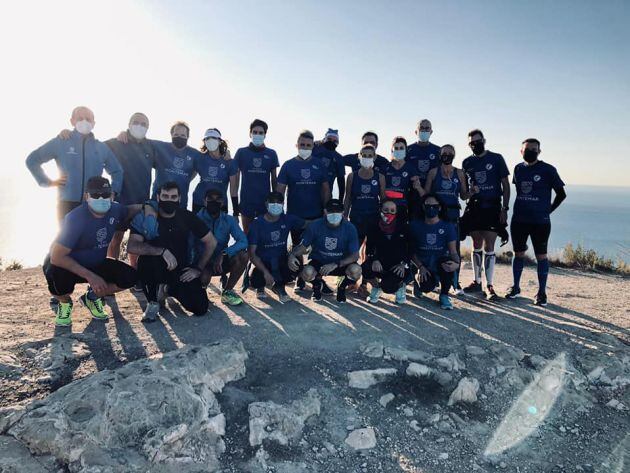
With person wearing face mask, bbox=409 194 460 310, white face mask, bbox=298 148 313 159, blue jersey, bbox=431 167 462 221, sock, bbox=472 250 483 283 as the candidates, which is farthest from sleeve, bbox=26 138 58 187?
sock, bbox=472 250 483 283

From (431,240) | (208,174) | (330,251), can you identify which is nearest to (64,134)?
(208,174)

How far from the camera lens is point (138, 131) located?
616 cm

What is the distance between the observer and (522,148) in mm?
6867

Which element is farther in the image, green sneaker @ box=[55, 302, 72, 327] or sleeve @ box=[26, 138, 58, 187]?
sleeve @ box=[26, 138, 58, 187]

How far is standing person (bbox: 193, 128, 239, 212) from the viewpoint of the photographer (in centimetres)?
670

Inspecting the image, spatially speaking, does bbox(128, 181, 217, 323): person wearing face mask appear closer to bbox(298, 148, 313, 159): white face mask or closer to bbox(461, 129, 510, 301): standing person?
bbox(298, 148, 313, 159): white face mask

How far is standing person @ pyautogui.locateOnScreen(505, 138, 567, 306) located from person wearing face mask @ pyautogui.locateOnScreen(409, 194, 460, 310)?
52.3 inches

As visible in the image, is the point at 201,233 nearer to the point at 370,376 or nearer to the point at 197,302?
the point at 197,302

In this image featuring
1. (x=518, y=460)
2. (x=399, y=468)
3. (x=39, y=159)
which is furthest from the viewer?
(x=39, y=159)

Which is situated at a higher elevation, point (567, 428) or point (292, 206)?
point (292, 206)

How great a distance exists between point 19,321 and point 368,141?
225 inches

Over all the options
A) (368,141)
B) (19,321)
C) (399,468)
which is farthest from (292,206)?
(399,468)

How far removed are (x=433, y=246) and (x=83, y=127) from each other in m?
5.35

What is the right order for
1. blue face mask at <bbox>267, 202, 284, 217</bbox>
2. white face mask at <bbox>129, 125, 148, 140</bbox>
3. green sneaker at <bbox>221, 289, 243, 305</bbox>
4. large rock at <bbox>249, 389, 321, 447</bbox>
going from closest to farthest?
large rock at <bbox>249, 389, 321, 447</bbox>, green sneaker at <bbox>221, 289, 243, 305</bbox>, white face mask at <bbox>129, 125, 148, 140</bbox>, blue face mask at <bbox>267, 202, 284, 217</bbox>
